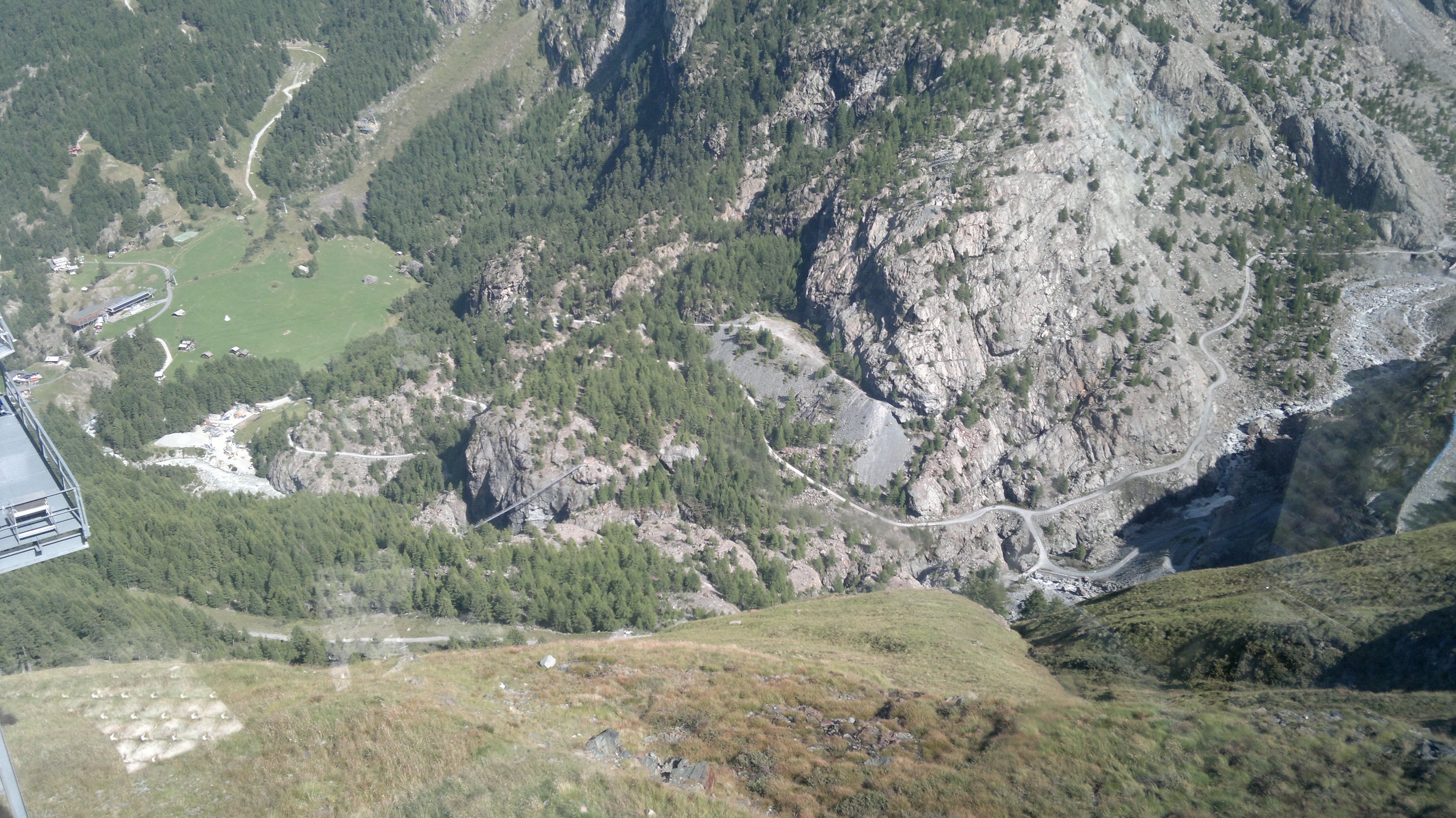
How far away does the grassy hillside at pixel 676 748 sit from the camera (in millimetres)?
22062

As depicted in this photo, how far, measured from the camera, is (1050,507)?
4166 inches

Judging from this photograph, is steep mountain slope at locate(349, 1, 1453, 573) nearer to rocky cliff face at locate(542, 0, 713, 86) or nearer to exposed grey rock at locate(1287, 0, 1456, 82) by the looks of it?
exposed grey rock at locate(1287, 0, 1456, 82)

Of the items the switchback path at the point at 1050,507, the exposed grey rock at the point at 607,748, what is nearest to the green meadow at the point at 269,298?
the switchback path at the point at 1050,507

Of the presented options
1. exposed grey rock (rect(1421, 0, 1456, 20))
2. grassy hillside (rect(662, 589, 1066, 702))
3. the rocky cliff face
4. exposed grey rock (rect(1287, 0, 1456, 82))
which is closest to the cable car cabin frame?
grassy hillside (rect(662, 589, 1066, 702))

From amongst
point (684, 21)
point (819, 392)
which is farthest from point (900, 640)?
point (684, 21)

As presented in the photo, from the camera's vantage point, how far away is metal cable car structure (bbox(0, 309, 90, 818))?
64.8ft

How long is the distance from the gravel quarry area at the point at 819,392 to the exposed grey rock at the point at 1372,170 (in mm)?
78649

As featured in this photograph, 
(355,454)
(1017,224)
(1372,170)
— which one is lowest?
(1372,170)

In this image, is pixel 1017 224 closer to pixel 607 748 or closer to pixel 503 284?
pixel 503 284

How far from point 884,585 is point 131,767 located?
83835 millimetres

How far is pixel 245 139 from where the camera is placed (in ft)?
598

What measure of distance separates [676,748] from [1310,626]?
32677mm

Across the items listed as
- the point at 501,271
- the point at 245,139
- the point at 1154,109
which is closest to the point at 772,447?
the point at 501,271

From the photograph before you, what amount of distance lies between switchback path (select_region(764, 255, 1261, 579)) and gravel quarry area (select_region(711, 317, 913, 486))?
19.0 ft
